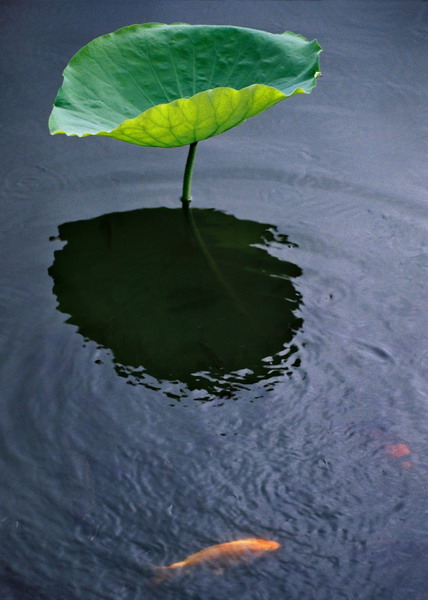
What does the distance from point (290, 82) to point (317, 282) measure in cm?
61

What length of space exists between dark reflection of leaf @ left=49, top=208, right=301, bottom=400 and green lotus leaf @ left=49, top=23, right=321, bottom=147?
1.02 feet

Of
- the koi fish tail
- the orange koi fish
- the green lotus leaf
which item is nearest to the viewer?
the koi fish tail

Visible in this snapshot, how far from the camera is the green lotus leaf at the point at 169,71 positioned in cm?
230

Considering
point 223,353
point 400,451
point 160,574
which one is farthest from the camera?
point 223,353

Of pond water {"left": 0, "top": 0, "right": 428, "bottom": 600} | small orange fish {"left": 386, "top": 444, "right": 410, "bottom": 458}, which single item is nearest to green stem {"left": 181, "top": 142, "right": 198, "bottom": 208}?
pond water {"left": 0, "top": 0, "right": 428, "bottom": 600}

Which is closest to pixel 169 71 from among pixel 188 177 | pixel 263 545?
pixel 188 177

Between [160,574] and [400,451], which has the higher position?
[400,451]

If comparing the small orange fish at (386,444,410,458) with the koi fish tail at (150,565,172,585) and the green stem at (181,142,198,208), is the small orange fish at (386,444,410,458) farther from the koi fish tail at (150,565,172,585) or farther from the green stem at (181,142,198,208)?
the green stem at (181,142,198,208)

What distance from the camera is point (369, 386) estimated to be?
1898 millimetres

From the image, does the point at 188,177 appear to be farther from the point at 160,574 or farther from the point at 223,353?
the point at 160,574

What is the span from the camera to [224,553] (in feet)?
4.90

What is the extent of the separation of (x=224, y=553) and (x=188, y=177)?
133 centimetres

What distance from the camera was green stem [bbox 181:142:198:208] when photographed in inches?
95.1

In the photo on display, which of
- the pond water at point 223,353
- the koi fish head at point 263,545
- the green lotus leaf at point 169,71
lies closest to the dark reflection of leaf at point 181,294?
the pond water at point 223,353
